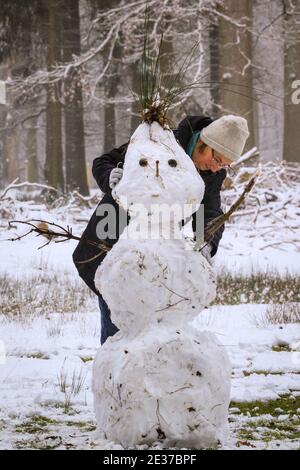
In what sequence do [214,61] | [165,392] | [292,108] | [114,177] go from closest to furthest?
[165,392], [114,177], [214,61], [292,108]

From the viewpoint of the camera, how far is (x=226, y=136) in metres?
3.67

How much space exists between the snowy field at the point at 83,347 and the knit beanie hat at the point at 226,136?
58.4 inches

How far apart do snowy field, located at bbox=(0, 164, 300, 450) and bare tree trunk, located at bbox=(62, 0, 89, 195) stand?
557 centimetres

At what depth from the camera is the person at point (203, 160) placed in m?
3.68

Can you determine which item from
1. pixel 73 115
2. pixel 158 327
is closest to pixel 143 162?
pixel 158 327

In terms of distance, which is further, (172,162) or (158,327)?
(172,162)

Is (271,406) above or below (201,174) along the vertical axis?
below

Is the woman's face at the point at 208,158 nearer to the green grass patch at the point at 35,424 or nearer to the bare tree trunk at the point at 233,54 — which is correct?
the green grass patch at the point at 35,424

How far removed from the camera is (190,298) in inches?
103

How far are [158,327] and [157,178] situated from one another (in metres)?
0.62

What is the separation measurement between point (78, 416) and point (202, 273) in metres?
1.22

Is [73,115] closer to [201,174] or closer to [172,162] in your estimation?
[201,174]

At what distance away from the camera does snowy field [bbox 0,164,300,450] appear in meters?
3.11

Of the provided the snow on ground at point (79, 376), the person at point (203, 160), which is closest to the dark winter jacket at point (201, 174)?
the person at point (203, 160)
